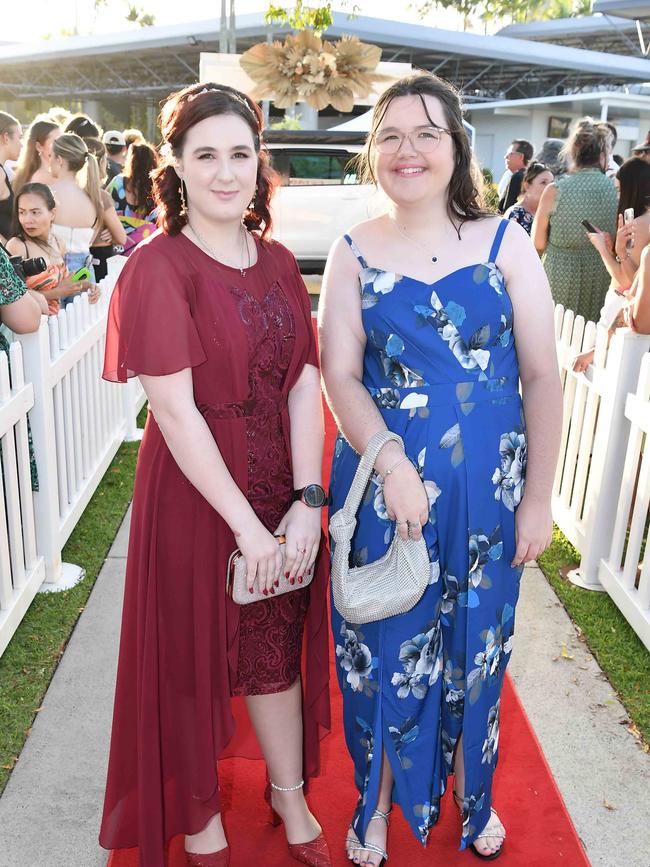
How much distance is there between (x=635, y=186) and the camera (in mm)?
5098

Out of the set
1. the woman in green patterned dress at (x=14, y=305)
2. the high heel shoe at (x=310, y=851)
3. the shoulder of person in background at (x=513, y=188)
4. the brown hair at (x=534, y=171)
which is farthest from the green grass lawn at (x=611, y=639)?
the shoulder of person in background at (x=513, y=188)

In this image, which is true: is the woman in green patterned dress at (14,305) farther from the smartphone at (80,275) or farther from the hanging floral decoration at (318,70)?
the hanging floral decoration at (318,70)

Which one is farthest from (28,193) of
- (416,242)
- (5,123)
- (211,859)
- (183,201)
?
(211,859)

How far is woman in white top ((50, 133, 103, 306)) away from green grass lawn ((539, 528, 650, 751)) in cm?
394

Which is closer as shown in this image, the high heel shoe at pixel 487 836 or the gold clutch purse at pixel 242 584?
the gold clutch purse at pixel 242 584

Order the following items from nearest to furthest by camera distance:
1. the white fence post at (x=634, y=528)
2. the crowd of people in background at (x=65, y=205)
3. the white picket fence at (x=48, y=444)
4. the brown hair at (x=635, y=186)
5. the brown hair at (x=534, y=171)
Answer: the white picket fence at (x=48, y=444) → the white fence post at (x=634, y=528) → the crowd of people in background at (x=65, y=205) → the brown hair at (x=635, y=186) → the brown hair at (x=534, y=171)

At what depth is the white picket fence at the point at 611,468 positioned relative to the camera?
3566 millimetres

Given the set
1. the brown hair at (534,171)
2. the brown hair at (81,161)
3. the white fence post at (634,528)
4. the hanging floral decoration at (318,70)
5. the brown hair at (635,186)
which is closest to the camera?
the white fence post at (634,528)

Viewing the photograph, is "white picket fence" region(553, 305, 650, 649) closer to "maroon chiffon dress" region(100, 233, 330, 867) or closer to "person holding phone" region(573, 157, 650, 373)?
"person holding phone" region(573, 157, 650, 373)

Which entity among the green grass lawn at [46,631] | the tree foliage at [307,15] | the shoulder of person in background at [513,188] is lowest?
the green grass lawn at [46,631]

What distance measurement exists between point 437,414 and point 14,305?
2.04m

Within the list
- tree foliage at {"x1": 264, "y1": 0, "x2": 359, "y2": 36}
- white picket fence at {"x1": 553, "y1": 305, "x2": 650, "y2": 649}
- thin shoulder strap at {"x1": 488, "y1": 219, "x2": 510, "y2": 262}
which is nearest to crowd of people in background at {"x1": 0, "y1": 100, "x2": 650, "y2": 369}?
white picket fence at {"x1": 553, "y1": 305, "x2": 650, "y2": 649}

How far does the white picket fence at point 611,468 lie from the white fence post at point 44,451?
2513 millimetres

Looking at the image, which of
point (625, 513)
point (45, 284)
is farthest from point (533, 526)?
point (45, 284)
